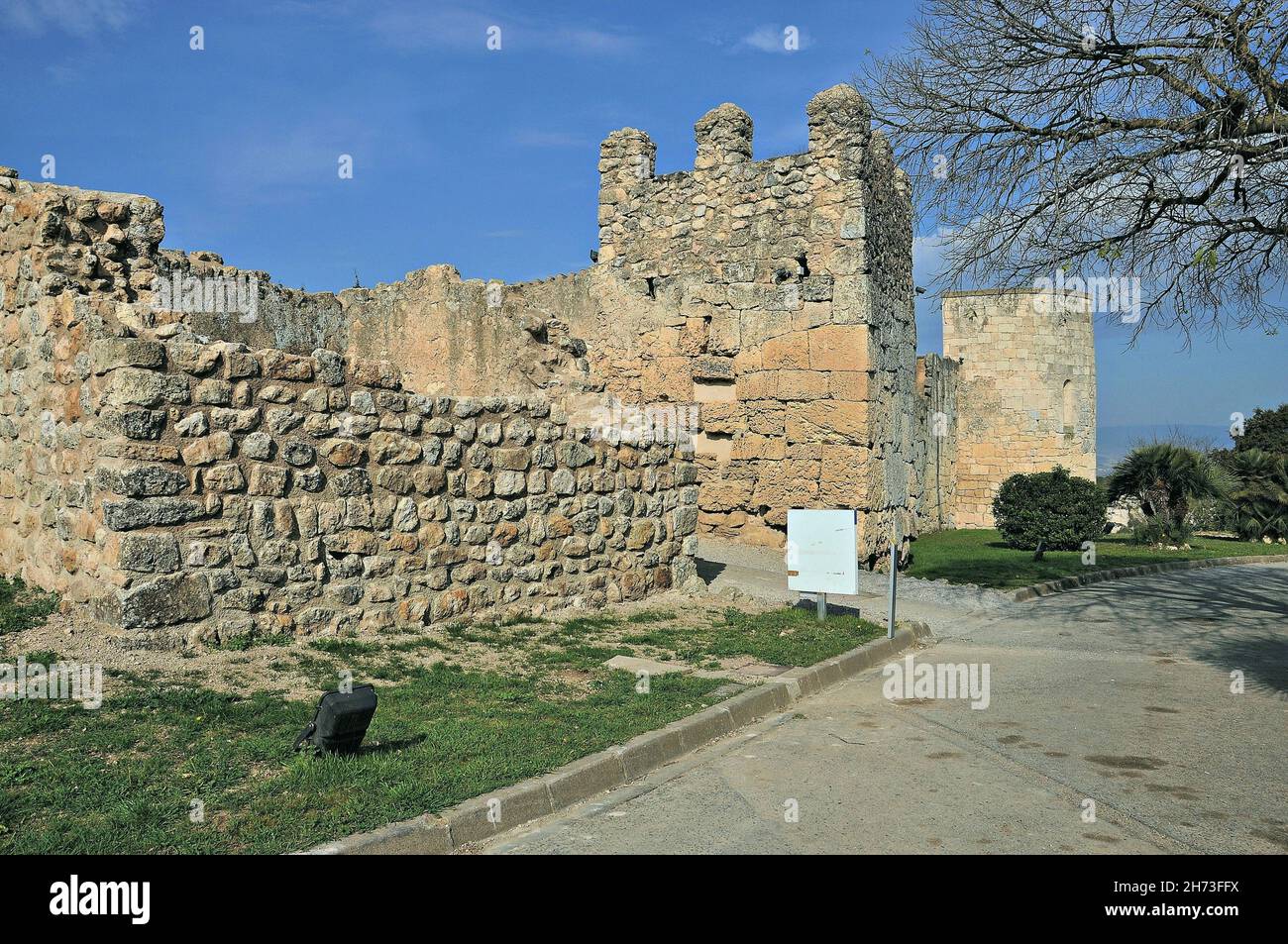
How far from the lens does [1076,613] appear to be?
12.1 meters

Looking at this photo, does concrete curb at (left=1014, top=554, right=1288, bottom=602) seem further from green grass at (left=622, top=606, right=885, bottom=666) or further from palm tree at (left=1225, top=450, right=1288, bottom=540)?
palm tree at (left=1225, top=450, right=1288, bottom=540)

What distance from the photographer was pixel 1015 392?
27656 millimetres

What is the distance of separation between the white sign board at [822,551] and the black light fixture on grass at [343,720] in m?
5.75

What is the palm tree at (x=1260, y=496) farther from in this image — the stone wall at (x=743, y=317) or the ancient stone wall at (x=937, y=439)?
the stone wall at (x=743, y=317)

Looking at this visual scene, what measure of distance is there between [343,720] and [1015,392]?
26006 mm

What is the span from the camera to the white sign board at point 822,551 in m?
9.71

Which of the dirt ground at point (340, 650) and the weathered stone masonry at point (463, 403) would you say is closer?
the dirt ground at point (340, 650)

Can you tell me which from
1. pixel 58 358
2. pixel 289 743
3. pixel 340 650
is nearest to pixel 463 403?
pixel 340 650

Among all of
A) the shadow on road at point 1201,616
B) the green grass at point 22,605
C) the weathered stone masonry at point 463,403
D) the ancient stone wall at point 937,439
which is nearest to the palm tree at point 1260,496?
the ancient stone wall at point 937,439

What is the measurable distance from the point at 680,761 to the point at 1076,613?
26.7ft

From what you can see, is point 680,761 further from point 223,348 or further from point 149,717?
point 223,348

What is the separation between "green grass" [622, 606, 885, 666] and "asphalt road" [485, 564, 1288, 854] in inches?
21.1

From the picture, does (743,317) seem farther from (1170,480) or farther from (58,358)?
(1170,480)
